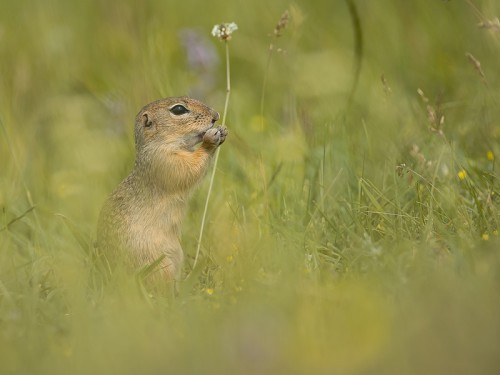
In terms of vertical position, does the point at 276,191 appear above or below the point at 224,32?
below

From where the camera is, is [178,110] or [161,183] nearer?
[161,183]

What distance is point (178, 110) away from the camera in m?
4.82

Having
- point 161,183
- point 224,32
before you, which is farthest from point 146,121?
point 224,32

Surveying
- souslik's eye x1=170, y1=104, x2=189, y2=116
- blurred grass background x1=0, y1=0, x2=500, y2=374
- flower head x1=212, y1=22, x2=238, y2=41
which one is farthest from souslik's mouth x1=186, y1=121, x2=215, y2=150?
flower head x1=212, y1=22, x2=238, y2=41

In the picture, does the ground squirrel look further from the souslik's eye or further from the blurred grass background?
the blurred grass background

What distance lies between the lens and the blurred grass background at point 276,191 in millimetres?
2746

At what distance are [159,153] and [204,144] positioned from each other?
0.79ft

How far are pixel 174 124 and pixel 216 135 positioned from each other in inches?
14.0

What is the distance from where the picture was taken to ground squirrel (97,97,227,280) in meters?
4.46

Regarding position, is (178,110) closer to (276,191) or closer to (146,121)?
(146,121)

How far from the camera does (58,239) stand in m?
5.00

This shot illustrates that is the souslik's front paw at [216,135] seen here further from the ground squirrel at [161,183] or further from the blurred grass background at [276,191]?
the blurred grass background at [276,191]

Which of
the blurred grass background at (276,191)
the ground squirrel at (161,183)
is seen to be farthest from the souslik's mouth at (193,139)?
the blurred grass background at (276,191)

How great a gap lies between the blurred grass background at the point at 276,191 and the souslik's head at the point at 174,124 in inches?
14.6
